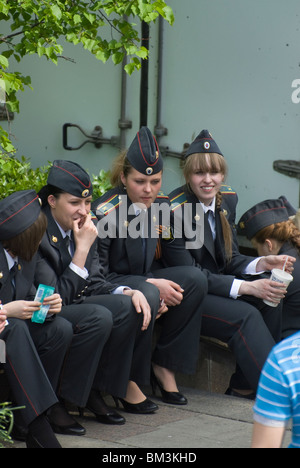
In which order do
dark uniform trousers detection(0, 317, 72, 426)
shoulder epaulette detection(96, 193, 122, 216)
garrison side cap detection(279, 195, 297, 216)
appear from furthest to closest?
garrison side cap detection(279, 195, 297, 216)
shoulder epaulette detection(96, 193, 122, 216)
dark uniform trousers detection(0, 317, 72, 426)

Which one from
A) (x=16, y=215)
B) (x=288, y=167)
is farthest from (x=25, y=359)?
(x=288, y=167)

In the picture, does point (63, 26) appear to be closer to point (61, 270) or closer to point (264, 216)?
point (61, 270)

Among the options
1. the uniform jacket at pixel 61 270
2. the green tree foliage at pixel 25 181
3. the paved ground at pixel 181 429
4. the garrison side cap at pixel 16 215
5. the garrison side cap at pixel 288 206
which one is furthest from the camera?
the green tree foliage at pixel 25 181

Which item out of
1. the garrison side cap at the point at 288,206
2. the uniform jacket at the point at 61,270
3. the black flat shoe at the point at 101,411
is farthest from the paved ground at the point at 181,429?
the garrison side cap at the point at 288,206

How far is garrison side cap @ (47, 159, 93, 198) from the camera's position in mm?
4848

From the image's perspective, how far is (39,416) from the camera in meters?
4.20

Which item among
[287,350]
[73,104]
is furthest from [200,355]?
[287,350]

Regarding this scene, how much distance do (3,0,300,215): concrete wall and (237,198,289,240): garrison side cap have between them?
0.71 meters

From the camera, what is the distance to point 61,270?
190 inches

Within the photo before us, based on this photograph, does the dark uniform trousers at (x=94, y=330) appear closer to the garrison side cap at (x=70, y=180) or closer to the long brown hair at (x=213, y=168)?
the garrison side cap at (x=70, y=180)

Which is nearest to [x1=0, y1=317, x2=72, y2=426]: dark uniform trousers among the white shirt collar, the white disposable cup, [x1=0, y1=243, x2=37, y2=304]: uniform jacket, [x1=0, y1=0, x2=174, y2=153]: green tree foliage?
[x1=0, y1=243, x2=37, y2=304]: uniform jacket

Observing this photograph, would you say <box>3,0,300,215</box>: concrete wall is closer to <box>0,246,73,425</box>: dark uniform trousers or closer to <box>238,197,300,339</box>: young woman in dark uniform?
<box>238,197,300,339</box>: young woman in dark uniform

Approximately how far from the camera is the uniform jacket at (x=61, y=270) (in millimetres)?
4695
